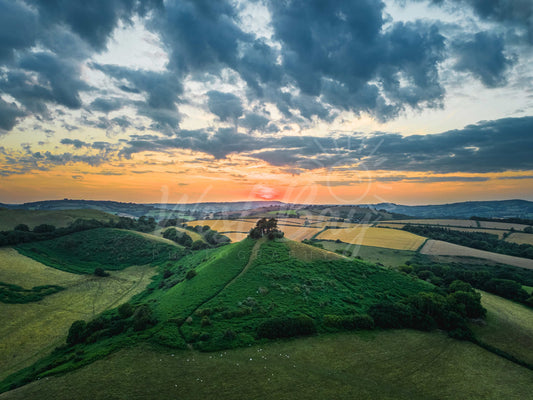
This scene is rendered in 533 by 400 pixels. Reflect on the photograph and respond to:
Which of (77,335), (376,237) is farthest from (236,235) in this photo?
(77,335)

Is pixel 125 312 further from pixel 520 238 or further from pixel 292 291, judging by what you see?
pixel 520 238

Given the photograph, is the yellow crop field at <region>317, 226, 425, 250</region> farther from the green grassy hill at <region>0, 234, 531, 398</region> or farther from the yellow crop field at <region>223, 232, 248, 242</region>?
the green grassy hill at <region>0, 234, 531, 398</region>

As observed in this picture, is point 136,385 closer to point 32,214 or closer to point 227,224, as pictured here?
point 227,224

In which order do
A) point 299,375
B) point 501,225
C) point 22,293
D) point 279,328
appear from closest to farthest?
point 299,375 → point 279,328 → point 22,293 → point 501,225

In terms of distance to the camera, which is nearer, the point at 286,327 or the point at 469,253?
the point at 286,327

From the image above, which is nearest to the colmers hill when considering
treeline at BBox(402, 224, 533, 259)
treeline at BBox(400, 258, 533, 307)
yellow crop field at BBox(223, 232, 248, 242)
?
treeline at BBox(400, 258, 533, 307)
